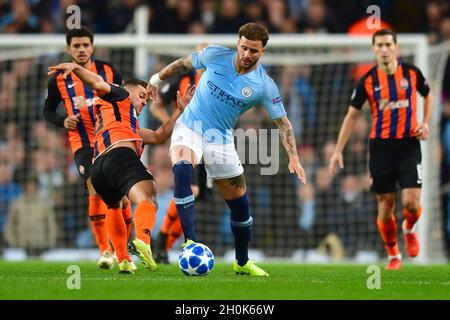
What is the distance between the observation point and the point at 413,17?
1791cm

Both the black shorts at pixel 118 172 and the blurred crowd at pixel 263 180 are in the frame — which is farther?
the blurred crowd at pixel 263 180

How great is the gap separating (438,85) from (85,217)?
550 cm

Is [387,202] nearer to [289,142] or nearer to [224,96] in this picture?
[289,142]

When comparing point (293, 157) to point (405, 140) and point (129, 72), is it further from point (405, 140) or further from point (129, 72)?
point (129, 72)

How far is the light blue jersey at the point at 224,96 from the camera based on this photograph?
9.30 meters

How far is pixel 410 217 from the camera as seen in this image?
11.7 meters

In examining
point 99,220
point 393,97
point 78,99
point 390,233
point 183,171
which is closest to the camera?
point 183,171

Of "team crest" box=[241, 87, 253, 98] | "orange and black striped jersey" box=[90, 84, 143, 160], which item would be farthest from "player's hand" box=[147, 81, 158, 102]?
"team crest" box=[241, 87, 253, 98]

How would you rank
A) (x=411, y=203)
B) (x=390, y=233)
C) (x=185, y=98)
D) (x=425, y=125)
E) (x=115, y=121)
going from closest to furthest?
(x=115, y=121) → (x=185, y=98) → (x=425, y=125) → (x=411, y=203) → (x=390, y=233)

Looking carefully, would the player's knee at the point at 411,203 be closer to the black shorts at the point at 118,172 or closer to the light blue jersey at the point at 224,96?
the light blue jersey at the point at 224,96

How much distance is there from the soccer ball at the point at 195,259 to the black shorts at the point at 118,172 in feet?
2.37

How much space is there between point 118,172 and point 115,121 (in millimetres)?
592

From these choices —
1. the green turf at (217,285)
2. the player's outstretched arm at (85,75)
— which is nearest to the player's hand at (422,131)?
the green turf at (217,285)

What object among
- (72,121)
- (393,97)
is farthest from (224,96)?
(393,97)
